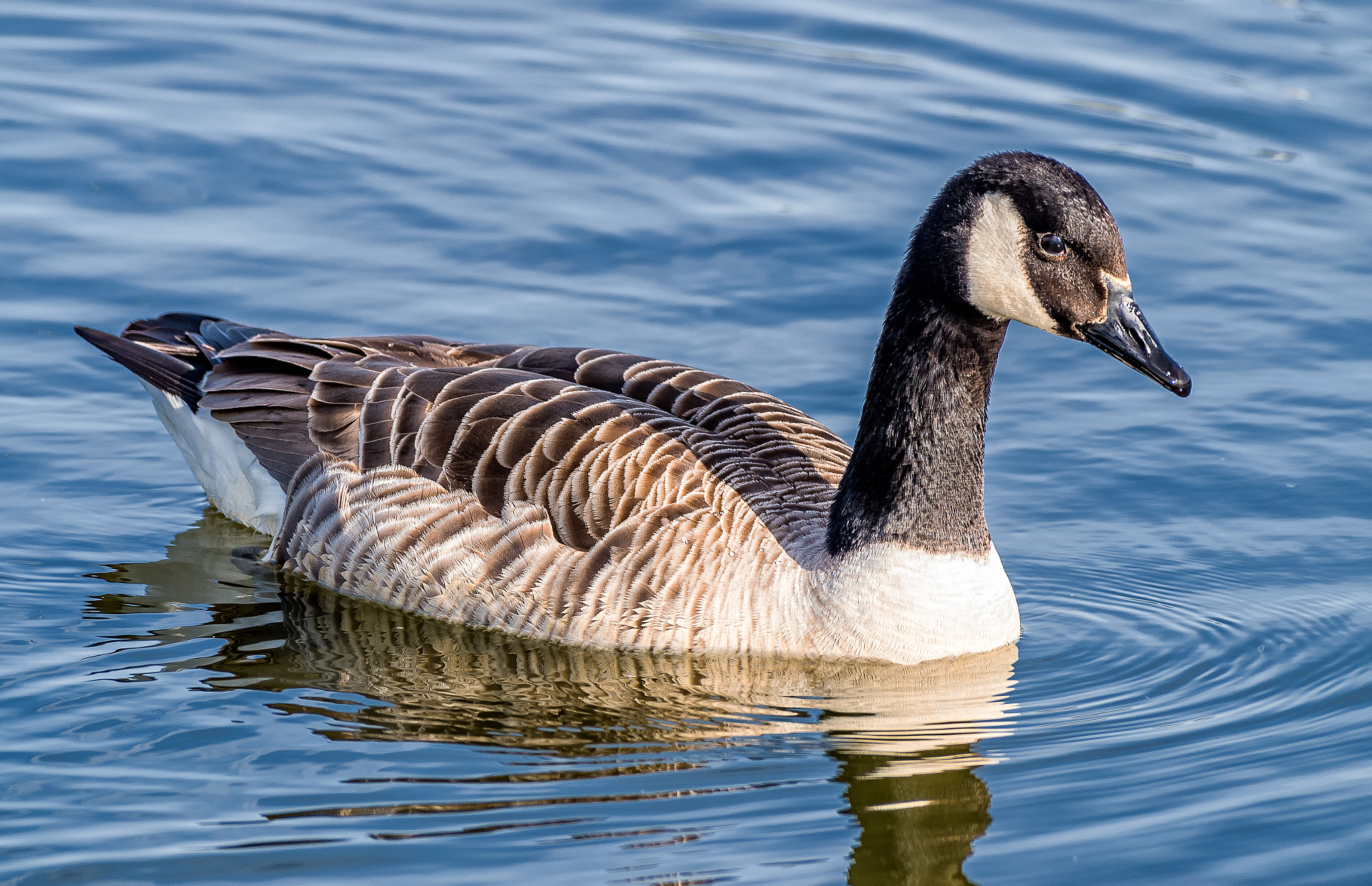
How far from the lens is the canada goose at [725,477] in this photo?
877 cm

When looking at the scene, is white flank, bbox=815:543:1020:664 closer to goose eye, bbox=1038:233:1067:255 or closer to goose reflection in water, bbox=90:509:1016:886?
goose reflection in water, bbox=90:509:1016:886

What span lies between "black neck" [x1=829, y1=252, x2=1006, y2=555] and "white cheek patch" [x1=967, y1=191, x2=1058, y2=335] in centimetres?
17

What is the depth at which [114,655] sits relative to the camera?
30.7 ft

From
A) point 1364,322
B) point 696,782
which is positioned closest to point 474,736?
point 696,782

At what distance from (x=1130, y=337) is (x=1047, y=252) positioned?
1.93 ft

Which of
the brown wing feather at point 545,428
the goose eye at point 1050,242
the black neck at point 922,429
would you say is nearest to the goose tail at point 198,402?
the brown wing feather at point 545,428

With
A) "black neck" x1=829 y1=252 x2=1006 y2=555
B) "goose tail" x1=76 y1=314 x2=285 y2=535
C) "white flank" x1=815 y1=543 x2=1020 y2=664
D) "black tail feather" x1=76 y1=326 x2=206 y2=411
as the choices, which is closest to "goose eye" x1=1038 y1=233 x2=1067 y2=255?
"black neck" x1=829 y1=252 x2=1006 y2=555

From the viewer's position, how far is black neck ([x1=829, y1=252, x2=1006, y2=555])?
899 centimetres

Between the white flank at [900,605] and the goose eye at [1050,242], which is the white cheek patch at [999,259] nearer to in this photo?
the goose eye at [1050,242]

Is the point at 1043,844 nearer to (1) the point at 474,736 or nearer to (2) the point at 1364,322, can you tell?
(1) the point at 474,736

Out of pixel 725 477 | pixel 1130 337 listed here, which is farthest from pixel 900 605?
pixel 1130 337

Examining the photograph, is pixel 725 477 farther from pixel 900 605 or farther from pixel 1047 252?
pixel 1047 252

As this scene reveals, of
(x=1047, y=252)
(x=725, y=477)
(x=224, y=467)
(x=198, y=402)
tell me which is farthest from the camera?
(x=224, y=467)

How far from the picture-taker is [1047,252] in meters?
8.69
